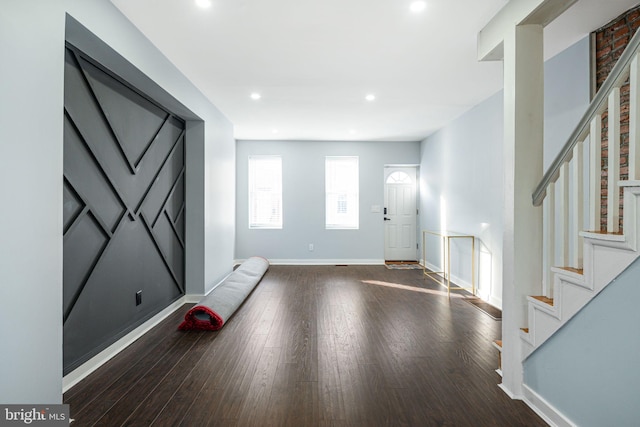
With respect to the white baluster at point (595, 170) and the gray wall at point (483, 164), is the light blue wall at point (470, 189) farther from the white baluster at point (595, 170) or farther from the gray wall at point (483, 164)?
the white baluster at point (595, 170)

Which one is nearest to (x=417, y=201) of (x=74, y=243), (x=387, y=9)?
(x=387, y=9)

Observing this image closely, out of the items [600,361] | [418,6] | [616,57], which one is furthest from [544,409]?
[418,6]

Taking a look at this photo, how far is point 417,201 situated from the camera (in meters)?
6.91

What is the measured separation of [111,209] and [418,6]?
9.47ft

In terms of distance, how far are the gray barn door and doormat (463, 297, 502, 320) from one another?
377 centimetres

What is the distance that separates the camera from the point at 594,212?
1.64 metres

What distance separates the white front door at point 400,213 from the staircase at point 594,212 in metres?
4.87

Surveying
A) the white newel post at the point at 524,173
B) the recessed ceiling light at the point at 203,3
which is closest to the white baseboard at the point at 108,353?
the recessed ceiling light at the point at 203,3

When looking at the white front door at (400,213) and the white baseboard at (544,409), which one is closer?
the white baseboard at (544,409)

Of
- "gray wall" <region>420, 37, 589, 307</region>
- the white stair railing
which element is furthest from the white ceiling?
the white stair railing

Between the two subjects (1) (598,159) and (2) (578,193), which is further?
(2) (578,193)

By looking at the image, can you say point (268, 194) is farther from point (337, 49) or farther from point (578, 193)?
point (578, 193)

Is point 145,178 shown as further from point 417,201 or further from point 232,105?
point 417,201

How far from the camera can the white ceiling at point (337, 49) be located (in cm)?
225
